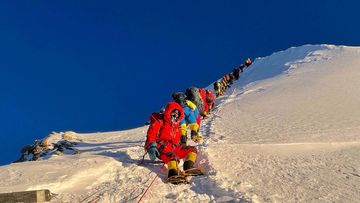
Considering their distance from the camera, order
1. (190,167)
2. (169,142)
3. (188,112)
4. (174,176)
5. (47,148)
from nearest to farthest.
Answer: (174,176) → (190,167) → (169,142) → (188,112) → (47,148)

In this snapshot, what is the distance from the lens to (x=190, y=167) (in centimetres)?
591

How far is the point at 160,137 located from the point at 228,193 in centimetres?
215

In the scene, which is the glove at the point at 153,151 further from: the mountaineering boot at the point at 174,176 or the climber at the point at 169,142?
the mountaineering boot at the point at 174,176

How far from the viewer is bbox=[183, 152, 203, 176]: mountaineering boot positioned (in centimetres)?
581

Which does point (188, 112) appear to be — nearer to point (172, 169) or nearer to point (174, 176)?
point (172, 169)

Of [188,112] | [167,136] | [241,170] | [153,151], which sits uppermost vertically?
[188,112]

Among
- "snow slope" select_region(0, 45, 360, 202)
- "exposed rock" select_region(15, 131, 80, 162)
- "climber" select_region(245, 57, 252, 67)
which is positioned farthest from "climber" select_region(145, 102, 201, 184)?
"climber" select_region(245, 57, 252, 67)

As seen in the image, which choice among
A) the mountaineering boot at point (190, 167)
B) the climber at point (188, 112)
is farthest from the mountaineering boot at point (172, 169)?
the climber at point (188, 112)

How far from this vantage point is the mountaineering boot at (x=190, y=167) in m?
5.81

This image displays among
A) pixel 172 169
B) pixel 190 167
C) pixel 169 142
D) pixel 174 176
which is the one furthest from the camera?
pixel 169 142

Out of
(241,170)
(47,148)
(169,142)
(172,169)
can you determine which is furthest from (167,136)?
(47,148)

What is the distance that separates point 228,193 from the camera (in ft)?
15.6

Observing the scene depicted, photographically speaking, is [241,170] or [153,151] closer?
[241,170]

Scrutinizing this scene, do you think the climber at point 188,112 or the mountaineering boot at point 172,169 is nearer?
the mountaineering boot at point 172,169
